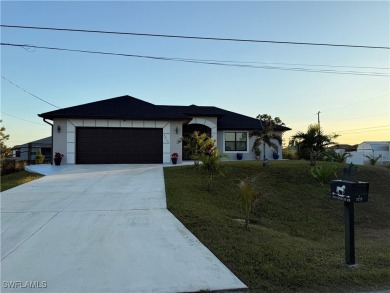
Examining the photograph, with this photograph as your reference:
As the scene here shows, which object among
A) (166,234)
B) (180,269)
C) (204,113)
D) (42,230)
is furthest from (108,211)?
(204,113)

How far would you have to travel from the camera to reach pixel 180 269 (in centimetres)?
503

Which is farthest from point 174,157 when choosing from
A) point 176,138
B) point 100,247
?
Result: point 100,247

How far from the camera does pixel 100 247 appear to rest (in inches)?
235

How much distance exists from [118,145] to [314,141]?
11.8 m

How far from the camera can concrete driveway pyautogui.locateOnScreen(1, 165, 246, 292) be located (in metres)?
4.57

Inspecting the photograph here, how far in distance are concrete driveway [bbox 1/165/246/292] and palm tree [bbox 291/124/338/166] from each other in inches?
392

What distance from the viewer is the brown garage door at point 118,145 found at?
20.6m

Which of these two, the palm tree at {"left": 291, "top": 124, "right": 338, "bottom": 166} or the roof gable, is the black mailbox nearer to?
the palm tree at {"left": 291, "top": 124, "right": 338, "bottom": 166}

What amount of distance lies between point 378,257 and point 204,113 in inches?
786

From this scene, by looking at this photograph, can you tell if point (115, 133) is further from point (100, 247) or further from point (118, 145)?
point (100, 247)

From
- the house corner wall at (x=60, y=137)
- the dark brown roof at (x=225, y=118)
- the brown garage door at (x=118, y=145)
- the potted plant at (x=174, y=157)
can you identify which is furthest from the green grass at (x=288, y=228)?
the dark brown roof at (x=225, y=118)

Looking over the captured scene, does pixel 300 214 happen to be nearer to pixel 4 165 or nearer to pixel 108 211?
pixel 108 211

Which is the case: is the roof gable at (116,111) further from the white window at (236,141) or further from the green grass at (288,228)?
the white window at (236,141)

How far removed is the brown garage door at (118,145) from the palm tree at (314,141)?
8883mm
